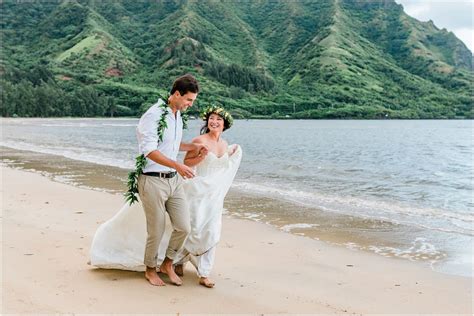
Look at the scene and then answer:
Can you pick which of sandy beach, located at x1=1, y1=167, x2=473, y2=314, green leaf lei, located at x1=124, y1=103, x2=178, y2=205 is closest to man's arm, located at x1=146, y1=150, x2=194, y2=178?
green leaf lei, located at x1=124, y1=103, x2=178, y2=205

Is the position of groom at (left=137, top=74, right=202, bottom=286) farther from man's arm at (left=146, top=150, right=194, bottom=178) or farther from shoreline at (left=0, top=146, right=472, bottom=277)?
shoreline at (left=0, top=146, right=472, bottom=277)

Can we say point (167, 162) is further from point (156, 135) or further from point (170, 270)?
point (170, 270)

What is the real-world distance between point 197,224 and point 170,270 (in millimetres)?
661

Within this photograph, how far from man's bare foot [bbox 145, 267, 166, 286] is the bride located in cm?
20

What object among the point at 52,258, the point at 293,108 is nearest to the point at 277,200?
the point at 52,258

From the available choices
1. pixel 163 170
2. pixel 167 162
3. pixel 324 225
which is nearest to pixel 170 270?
pixel 163 170

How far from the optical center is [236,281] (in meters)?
6.62

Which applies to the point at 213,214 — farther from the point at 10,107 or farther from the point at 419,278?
the point at 10,107

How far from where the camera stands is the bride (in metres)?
6.10

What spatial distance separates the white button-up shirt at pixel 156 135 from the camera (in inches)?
218

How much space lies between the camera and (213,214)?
243 inches

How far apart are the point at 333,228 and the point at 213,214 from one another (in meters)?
5.80

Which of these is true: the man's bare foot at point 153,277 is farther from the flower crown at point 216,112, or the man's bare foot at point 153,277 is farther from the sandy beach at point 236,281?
the flower crown at point 216,112

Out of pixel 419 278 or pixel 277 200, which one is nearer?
pixel 419 278
